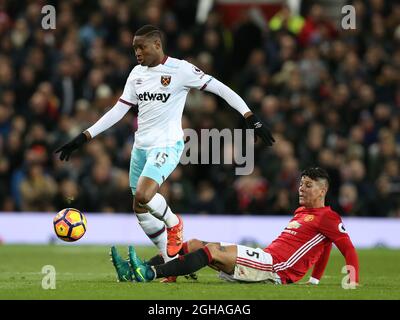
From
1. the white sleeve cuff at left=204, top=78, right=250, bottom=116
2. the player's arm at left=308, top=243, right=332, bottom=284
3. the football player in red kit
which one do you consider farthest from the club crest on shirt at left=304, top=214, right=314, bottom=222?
the white sleeve cuff at left=204, top=78, right=250, bottom=116

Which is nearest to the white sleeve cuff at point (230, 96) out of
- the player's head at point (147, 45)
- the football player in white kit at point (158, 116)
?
the football player in white kit at point (158, 116)

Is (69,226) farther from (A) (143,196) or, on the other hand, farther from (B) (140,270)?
(B) (140,270)

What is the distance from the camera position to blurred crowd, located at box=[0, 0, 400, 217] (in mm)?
18828

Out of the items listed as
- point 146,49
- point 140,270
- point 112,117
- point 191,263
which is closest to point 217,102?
point 112,117

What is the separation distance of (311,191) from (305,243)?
1.72ft

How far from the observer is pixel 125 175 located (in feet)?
61.8

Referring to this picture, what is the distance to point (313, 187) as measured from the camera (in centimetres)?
1102

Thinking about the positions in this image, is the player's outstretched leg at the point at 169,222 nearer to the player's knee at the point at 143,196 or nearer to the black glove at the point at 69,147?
the player's knee at the point at 143,196

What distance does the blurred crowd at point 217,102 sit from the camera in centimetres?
1883

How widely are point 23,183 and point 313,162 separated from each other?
490 cm

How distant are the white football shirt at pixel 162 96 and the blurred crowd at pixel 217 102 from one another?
688 centimetres

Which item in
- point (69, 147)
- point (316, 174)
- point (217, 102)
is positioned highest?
point (217, 102)
